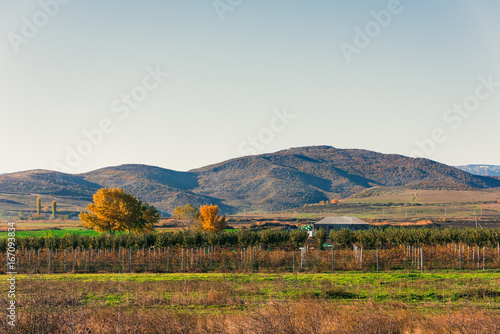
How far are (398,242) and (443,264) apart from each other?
18468 millimetres

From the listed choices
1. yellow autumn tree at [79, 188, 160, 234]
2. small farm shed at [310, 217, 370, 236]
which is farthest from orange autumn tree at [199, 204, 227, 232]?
small farm shed at [310, 217, 370, 236]

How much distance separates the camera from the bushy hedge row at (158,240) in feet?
169

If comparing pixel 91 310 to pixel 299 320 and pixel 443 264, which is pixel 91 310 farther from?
pixel 443 264

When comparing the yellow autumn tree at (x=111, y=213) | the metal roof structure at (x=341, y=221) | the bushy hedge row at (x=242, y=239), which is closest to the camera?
the bushy hedge row at (x=242, y=239)

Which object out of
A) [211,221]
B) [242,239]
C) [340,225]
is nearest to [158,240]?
[242,239]

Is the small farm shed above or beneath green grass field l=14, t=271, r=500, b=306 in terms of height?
beneath

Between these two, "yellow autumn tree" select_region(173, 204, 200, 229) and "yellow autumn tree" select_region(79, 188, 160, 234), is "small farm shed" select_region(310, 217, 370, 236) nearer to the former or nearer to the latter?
"yellow autumn tree" select_region(173, 204, 200, 229)

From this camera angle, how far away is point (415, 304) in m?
19.8

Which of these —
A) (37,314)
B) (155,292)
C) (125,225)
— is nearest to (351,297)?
(155,292)

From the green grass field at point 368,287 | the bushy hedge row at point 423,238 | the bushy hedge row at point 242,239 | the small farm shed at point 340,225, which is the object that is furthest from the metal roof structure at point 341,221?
the green grass field at point 368,287

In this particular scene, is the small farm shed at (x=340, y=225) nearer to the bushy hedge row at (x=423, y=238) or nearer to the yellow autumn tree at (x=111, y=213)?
the yellow autumn tree at (x=111, y=213)

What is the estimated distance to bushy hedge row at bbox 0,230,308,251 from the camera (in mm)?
51594

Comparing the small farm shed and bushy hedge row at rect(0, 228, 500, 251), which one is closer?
bushy hedge row at rect(0, 228, 500, 251)

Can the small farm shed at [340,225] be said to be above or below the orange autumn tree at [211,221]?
below
